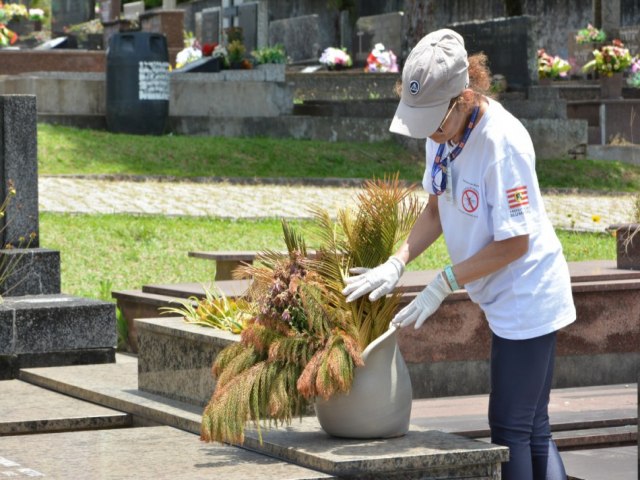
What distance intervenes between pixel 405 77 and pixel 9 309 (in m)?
3.64

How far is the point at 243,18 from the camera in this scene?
40.6m

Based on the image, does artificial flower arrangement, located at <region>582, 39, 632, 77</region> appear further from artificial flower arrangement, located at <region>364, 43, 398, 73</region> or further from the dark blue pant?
the dark blue pant

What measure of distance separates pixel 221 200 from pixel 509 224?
11.7 meters

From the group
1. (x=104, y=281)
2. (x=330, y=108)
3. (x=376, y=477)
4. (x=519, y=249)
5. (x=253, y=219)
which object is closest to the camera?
(x=519, y=249)

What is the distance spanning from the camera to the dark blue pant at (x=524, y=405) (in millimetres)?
4348

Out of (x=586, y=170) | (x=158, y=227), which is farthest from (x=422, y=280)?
(x=586, y=170)

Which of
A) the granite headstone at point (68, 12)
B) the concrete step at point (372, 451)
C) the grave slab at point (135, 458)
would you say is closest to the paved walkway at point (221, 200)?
the grave slab at point (135, 458)

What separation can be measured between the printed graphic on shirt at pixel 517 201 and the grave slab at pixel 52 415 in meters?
2.44

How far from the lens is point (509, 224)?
4.24 metres

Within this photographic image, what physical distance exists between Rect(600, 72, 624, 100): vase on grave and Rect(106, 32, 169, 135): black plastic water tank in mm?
9700

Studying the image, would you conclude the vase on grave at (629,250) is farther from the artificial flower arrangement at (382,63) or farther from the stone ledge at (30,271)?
the artificial flower arrangement at (382,63)

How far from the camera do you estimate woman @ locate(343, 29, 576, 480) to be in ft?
14.0

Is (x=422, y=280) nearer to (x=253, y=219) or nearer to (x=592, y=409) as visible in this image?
(x=592, y=409)

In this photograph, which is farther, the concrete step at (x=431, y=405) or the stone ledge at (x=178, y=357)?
the concrete step at (x=431, y=405)
